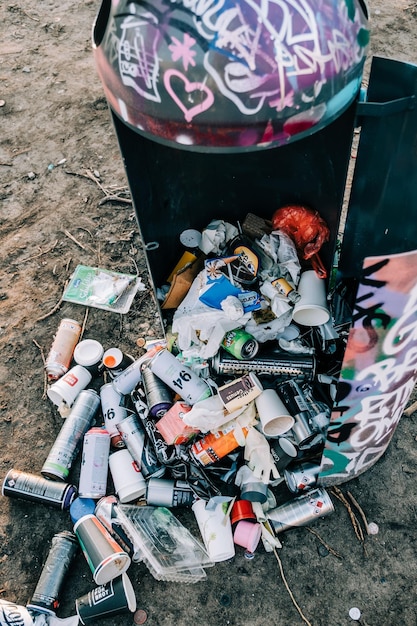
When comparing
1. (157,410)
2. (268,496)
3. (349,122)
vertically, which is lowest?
(268,496)

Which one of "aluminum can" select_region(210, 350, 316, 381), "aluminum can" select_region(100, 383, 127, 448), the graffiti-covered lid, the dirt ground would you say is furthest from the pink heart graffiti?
the dirt ground

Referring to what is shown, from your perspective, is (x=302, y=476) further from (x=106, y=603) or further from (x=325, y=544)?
(x=106, y=603)

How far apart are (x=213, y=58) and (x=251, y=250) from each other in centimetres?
143

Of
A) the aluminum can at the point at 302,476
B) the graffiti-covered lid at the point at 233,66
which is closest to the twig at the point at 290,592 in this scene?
the aluminum can at the point at 302,476

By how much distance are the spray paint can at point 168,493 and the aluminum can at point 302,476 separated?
1.89 feet

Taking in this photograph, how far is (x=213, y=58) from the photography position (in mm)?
1837

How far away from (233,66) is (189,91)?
171 mm

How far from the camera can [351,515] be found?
3191 mm

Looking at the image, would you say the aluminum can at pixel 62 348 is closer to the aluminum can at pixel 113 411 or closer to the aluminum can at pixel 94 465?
the aluminum can at pixel 113 411

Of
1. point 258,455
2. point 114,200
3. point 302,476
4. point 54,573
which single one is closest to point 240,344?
point 258,455

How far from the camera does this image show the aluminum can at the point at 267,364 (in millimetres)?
3143

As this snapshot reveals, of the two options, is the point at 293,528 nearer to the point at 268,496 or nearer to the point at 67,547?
the point at 268,496

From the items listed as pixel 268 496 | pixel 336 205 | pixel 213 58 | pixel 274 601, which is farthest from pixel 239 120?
pixel 274 601

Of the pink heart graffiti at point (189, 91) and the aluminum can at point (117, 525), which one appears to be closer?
the pink heart graffiti at point (189, 91)
